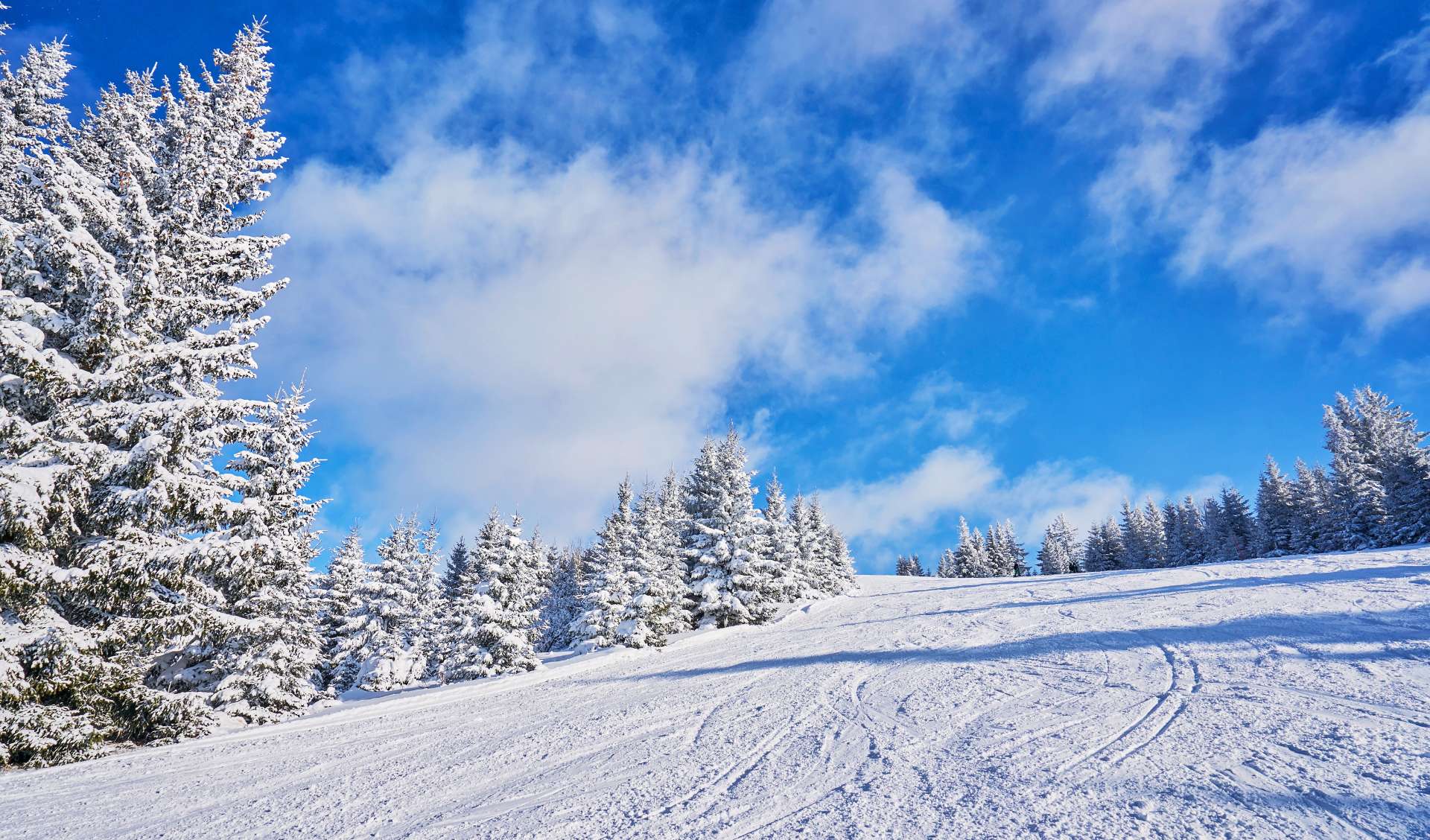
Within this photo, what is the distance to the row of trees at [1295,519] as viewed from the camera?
37.2 meters

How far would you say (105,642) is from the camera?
30.5ft

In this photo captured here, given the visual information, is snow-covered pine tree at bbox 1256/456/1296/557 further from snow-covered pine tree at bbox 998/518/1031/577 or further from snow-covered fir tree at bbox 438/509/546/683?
snow-covered fir tree at bbox 438/509/546/683

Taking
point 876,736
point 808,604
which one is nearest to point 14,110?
point 876,736

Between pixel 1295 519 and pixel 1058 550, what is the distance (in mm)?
31387

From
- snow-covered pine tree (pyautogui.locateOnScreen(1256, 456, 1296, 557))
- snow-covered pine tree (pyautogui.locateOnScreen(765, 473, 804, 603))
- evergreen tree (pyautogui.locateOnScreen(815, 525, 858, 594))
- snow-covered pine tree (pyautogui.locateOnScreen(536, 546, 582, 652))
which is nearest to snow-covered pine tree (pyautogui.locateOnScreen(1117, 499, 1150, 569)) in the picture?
snow-covered pine tree (pyautogui.locateOnScreen(1256, 456, 1296, 557))

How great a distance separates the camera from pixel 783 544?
33500 millimetres

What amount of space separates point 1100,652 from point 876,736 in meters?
6.09

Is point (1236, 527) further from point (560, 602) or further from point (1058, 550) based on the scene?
point (560, 602)

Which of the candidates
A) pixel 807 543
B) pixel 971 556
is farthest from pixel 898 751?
pixel 971 556

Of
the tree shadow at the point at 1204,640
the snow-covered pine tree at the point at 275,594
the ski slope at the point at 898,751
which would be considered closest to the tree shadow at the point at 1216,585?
the ski slope at the point at 898,751

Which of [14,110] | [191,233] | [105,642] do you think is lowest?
[105,642]

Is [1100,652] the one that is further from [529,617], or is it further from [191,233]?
[529,617]

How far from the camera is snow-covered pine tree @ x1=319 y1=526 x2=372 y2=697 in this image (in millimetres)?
28314

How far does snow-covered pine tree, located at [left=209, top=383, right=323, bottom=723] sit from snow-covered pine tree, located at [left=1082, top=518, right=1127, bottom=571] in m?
78.6
